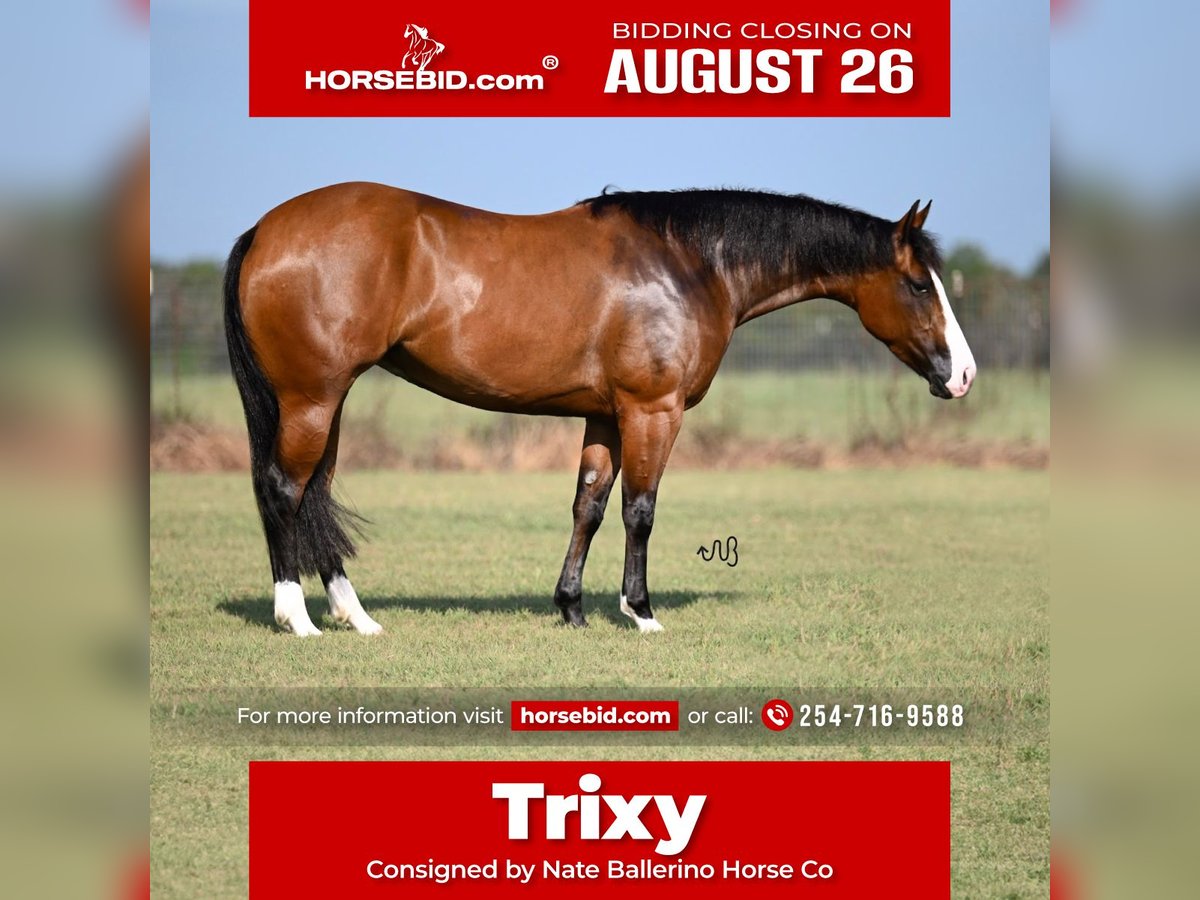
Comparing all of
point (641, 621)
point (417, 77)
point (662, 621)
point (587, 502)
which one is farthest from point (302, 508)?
point (417, 77)

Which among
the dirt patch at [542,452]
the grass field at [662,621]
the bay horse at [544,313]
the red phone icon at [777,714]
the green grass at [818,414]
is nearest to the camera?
the grass field at [662,621]

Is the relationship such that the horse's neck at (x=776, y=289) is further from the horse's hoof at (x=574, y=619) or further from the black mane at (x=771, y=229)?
the horse's hoof at (x=574, y=619)

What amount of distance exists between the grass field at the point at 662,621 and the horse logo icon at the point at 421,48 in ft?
10.1

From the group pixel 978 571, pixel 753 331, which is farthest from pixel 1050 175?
pixel 753 331

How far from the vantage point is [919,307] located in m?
7.61

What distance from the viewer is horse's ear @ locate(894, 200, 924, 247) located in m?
7.43

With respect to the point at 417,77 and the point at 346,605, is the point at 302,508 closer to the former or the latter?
the point at 346,605

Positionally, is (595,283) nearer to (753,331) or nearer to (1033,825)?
(1033,825)

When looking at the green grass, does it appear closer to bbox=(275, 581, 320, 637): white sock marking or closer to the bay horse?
the bay horse

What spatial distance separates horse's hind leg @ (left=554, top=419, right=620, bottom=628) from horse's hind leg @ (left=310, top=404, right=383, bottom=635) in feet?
3.83

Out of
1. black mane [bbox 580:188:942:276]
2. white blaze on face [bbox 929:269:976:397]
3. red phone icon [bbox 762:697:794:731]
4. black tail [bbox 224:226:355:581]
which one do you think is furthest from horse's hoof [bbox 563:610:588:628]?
white blaze on face [bbox 929:269:976:397]

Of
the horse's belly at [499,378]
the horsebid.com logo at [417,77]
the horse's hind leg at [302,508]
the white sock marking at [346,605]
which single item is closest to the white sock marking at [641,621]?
the horse's belly at [499,378]

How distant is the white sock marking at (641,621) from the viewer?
293 inches

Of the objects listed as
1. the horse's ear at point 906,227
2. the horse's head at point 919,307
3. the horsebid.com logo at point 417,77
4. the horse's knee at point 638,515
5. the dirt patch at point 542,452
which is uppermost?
the horsebid.com logo at point 417,77
